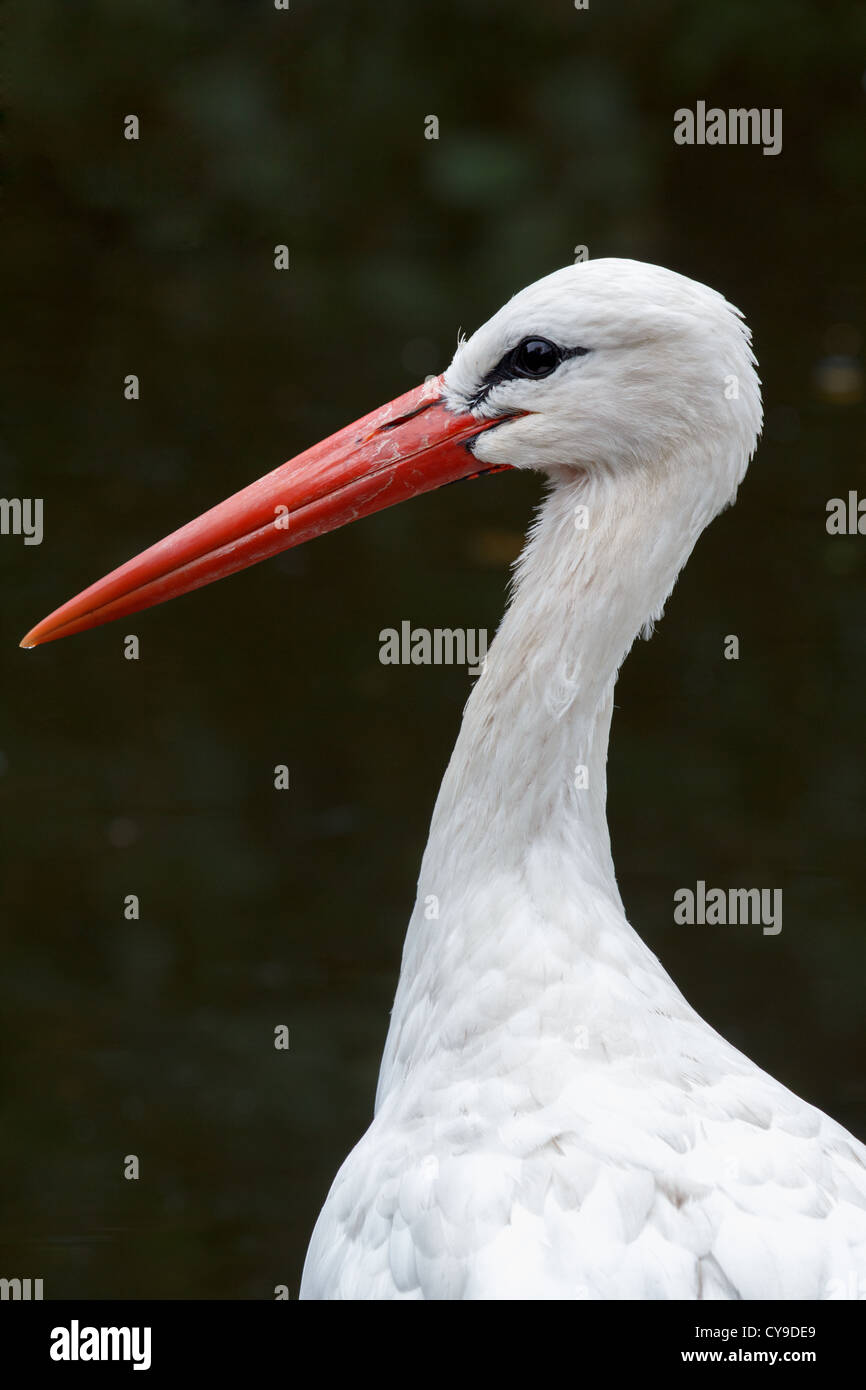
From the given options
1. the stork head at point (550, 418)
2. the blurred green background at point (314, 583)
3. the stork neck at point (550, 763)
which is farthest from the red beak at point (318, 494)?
the blurred green background at point (314, 583)

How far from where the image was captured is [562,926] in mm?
1367

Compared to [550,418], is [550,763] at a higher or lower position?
lower

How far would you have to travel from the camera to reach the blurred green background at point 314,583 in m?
2.71

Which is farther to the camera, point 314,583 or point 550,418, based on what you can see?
point 314,583

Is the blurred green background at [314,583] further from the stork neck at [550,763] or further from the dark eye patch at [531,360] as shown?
the dark eye patch at [531,360]

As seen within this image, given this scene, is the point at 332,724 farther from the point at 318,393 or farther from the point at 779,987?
the point at 779,987

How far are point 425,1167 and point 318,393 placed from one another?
7.47 ft

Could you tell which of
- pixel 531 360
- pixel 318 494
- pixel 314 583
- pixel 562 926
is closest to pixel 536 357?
A: pixel 531 360

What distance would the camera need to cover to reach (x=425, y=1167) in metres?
1.29

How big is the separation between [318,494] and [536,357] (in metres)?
0.24

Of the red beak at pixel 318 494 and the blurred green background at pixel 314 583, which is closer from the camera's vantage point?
the red beak at pixel 318 494

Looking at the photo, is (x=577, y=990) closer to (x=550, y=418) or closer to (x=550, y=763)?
(x=550, y=763)

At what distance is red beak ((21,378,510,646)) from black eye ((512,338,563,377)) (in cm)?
6

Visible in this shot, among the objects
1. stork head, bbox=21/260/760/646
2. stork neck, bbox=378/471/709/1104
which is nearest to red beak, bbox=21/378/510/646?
stork head, bbox=21/260/760/646
